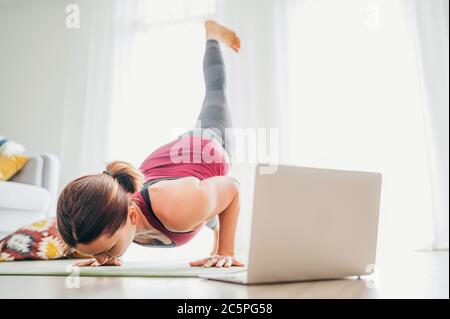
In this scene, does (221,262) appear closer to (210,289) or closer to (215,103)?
(210,289)

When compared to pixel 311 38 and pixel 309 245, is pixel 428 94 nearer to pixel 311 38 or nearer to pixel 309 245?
pixel 311 38

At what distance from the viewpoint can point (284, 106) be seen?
248 centimetres

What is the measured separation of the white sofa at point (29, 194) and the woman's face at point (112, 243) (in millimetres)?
923

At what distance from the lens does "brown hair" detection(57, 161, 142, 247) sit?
761mm

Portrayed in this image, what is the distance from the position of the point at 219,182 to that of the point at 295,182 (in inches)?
13.2

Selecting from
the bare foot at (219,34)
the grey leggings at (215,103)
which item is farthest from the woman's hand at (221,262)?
the bare foot at (219,34)

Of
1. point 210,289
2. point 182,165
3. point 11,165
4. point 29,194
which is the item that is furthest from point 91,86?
point 210,289

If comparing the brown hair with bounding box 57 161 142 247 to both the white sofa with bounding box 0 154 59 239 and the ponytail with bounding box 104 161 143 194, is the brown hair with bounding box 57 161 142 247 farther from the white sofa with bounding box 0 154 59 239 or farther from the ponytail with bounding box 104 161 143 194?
the white sofa with bounding box 0 154 59 239

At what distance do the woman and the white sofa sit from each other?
0.86 m

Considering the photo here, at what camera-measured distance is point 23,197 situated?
172cm

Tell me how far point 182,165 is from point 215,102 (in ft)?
1.13

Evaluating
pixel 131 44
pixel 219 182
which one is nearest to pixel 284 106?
pixel 131 44

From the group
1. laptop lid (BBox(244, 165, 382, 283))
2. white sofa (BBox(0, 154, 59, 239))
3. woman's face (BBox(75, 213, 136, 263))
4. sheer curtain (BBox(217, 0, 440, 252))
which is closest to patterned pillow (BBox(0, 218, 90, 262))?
white sofa (BBox(0, 154, 59, 239))

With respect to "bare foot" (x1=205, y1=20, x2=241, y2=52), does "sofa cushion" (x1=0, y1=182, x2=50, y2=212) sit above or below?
below
